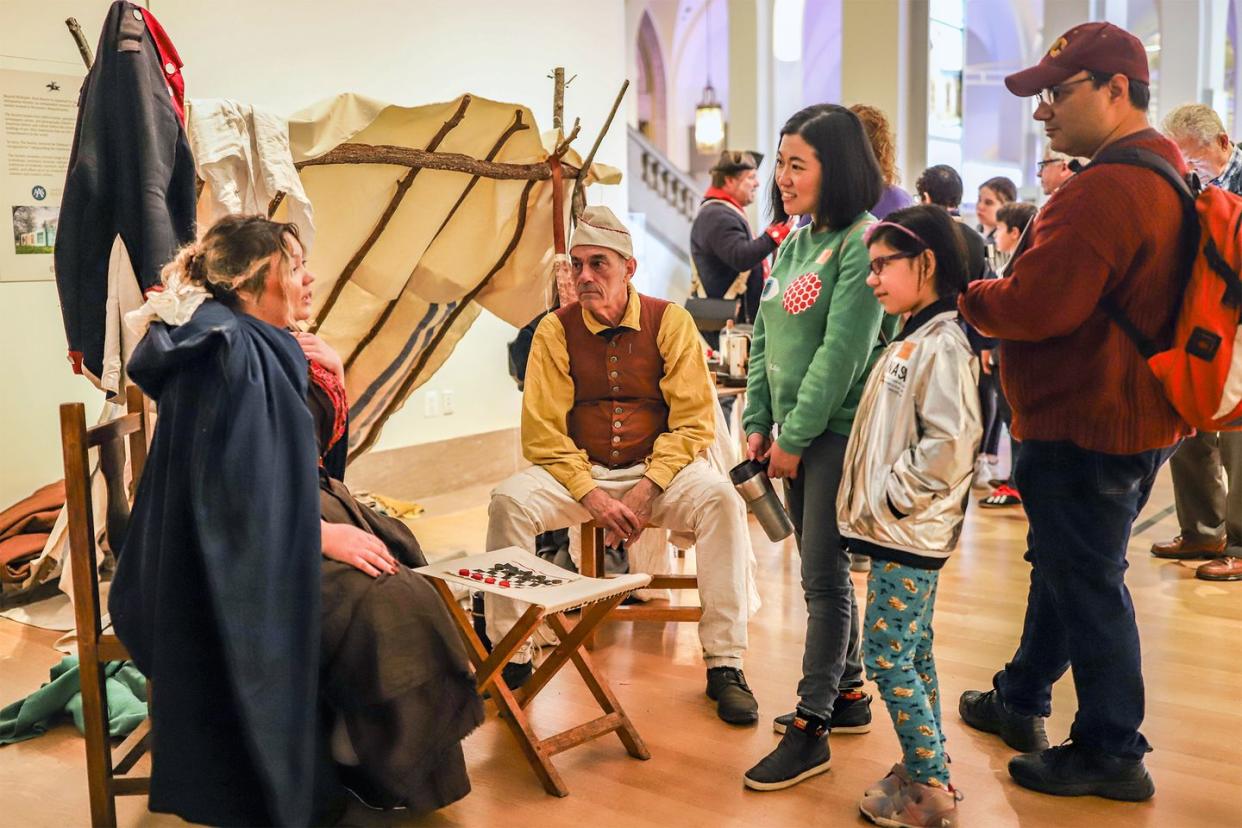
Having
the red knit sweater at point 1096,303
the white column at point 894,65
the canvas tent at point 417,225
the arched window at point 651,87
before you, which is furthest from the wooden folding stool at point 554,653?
→ the arched window at point 651,87

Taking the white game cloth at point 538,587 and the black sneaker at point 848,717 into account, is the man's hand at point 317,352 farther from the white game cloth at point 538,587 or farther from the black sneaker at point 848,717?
the black sneaker at point 848,717

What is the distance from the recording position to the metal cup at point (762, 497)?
2656mm

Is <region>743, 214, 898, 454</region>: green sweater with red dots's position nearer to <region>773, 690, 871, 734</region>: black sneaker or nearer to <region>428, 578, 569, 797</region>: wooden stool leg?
<region>773, 690, 871, 734</region>: black sneaker

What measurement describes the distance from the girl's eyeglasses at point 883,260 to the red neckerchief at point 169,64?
70.5 inches

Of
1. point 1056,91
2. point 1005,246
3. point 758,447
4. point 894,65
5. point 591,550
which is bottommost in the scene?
point 591,550

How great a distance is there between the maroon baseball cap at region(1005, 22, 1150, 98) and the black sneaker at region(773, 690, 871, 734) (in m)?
1.47

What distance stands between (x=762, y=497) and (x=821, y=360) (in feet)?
1.17

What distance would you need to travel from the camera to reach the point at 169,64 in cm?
296

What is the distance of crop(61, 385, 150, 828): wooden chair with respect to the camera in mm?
2234

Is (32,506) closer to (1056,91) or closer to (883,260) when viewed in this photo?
(883,260)

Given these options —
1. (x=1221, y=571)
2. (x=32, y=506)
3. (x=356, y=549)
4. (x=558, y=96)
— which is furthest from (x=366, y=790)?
(x=1221, y=571)

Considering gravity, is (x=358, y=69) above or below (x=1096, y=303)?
above

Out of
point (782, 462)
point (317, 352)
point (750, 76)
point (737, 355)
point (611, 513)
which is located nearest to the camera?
point (317, 352)

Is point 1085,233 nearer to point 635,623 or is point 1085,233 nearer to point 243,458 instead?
point 243,458
